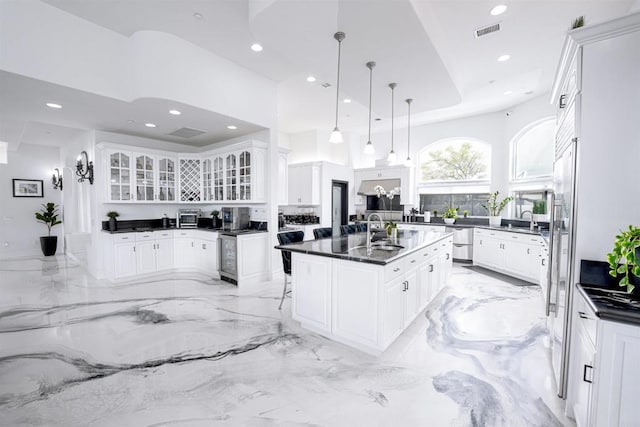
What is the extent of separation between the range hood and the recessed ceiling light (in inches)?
182

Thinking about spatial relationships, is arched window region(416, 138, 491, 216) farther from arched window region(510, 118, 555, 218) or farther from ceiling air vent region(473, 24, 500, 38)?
ceiling air vent region(473, 24, 500, 38)

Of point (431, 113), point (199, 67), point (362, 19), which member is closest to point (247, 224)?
point (199, 67)

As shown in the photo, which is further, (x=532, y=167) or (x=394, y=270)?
(x=532, y=167)

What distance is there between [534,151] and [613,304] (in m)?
5.50

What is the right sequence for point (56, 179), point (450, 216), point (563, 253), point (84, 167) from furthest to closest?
point (56, 179) < point (450, 216) < point (84, 167) < point (563, 253)

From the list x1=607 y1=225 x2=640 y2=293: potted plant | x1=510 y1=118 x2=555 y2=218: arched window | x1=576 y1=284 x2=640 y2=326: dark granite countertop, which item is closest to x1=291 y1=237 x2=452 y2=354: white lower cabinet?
x1=576 y1=284 x2=640 y2=326: dark granite countertop

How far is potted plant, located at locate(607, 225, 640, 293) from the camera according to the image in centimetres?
141

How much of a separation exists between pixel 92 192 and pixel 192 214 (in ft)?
5.87

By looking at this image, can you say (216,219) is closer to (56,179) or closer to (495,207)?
(56,179)

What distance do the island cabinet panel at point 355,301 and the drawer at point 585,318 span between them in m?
1.29

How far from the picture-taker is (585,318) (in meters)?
1.55

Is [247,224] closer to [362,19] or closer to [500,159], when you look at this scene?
[362,19]

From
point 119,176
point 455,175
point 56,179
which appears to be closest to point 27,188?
point 56,179

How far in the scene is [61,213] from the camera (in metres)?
7.59
